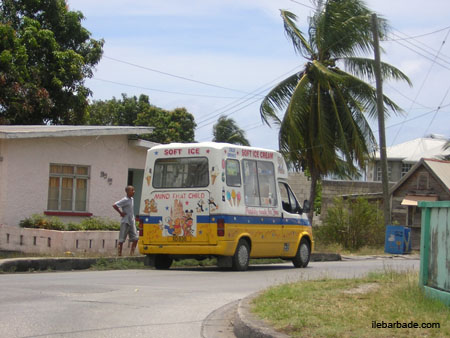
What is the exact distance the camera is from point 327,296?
9.19 m

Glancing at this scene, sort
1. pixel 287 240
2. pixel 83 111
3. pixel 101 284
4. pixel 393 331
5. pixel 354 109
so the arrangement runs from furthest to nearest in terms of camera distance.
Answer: pixel 83 111, pixel 354 109, pixel 287 240, pixel 101 284, pixel 393 331

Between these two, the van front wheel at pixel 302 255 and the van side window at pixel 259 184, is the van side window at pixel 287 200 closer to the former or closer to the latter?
the van side window at pixel 259 184

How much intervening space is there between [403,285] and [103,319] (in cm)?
398

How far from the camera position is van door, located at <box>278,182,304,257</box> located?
17.4m

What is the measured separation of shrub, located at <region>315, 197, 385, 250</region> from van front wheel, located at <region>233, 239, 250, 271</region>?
38.8ft

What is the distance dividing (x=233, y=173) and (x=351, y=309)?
25.8 feet

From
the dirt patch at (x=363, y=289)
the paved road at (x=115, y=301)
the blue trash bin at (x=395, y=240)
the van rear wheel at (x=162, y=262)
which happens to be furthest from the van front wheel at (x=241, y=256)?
the blue trash bin at (x=395, y=240)

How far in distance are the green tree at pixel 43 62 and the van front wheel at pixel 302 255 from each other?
1738cm

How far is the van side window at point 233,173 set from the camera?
615 inches

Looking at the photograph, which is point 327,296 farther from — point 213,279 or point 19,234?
point 19,234

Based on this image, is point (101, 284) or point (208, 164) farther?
point (208, 164)

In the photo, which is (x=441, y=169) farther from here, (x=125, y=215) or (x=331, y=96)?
(x=125, y=215)

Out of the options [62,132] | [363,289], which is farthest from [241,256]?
[62,132]

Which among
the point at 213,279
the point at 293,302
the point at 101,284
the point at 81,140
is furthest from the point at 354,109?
the point at 293,302
